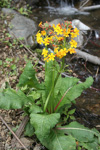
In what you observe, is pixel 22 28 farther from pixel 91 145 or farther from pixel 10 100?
pixel 91 145

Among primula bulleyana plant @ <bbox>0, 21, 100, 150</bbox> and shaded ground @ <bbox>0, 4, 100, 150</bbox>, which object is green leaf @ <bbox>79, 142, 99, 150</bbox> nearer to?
primula bulleyana plant @ <bbox>0, 21, 100, 150</bbox>

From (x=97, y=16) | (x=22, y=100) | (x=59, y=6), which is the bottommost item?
(x=22, y=100)

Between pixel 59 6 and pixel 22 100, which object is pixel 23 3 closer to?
pixel 59 6

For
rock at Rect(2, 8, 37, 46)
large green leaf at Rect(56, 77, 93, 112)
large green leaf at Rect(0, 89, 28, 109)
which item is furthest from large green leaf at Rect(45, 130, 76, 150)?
rock at Rect(2, 8, 37, 46)

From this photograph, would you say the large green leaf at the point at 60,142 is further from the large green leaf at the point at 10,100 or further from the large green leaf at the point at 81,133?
the large green leaf at the point at 10,100

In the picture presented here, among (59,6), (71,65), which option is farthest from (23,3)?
(71,65)

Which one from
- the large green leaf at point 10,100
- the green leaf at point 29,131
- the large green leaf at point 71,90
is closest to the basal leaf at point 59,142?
the green leaf at point 29,131
